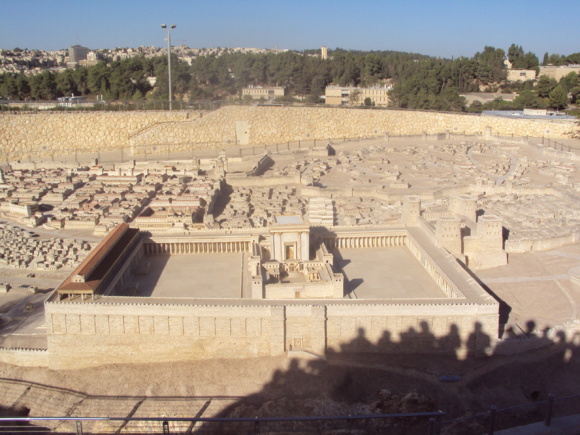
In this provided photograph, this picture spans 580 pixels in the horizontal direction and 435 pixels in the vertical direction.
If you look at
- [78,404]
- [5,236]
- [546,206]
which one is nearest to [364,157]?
[546,206]

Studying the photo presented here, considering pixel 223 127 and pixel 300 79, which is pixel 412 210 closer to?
pixel 223 127

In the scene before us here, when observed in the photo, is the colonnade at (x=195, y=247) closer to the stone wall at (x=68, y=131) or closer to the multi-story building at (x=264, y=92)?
the stone wall at (x=68, y=131)

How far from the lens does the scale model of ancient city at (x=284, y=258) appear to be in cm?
1488

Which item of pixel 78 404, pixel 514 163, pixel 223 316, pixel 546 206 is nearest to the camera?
pixel 78 404

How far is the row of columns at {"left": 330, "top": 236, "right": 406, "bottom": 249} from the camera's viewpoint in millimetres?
20062

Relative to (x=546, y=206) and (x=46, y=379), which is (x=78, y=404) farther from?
(x=546, y=206)

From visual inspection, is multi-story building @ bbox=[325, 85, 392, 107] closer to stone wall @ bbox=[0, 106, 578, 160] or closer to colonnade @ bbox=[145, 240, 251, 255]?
stone wall @ bbox=[0, 106, 578, 160]

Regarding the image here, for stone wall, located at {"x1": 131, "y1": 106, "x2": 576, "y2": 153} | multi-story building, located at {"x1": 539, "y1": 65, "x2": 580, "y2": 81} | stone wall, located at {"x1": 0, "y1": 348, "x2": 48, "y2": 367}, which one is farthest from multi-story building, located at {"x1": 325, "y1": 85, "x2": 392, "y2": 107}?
stone wall, located at {"x1": 0, "y1": 348, "x2": 48, "y2": 367}

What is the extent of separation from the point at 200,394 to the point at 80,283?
4.35 m

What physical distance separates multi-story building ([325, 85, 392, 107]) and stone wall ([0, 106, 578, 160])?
29.1 ft

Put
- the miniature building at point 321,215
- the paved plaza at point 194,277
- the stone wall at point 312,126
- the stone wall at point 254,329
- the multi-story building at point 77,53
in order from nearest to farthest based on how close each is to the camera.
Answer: the stone wall at point 254,329 < the paved plaza at point 194,277 < the miniature building at point 321,215 < the stone wall at point 312,126 < the multi-story building at point 77,53

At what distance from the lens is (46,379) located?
14844 mm

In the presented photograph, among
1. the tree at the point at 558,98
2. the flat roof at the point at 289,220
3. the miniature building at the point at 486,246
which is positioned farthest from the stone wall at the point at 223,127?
the miniature building at the point at 486,246

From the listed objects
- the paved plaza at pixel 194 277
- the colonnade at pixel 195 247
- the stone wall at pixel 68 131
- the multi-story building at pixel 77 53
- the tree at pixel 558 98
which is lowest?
the paved plaza at pixel 194 277
